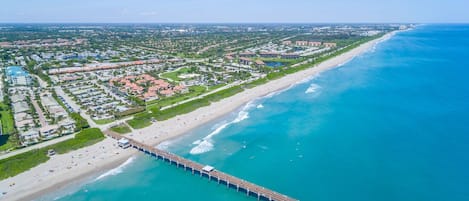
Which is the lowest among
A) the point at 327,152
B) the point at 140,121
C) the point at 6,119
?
the point at 327,152

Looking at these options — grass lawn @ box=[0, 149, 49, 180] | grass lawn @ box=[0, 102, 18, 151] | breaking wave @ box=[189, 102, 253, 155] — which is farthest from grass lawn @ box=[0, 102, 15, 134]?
breaking wave @ box=[189, 102, 253, 155]

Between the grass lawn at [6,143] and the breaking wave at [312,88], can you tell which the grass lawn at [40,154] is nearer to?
the grass lawn at [6,143]

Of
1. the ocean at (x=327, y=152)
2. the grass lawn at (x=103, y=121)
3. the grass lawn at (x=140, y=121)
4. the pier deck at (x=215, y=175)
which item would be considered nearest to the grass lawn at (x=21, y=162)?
the ocean at (x=327, y=152)

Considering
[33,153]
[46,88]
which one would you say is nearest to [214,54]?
[46,88]

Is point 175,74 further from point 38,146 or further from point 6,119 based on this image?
point 38,146

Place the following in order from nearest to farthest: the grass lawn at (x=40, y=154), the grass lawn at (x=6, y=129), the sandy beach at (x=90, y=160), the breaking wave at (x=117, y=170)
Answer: the sandy beach at (x=90, y=160) → the grass lawn at (x=40, y=154) → the breaking wave at (x=117, y=170) → the grass lawn at (x=6, y=129)

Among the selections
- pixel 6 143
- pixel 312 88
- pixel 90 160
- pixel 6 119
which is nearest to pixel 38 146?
pixel 6 143

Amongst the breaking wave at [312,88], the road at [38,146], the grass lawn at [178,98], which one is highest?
the grass lawn at [178,98]
